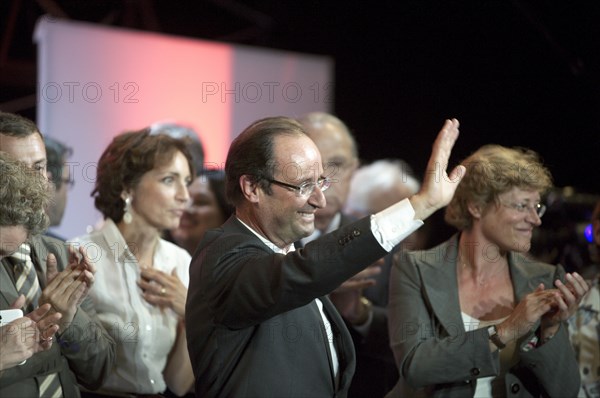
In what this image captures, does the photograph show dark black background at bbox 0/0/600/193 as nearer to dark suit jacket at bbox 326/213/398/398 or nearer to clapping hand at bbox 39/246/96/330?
dark suit jacket at bbox 326/213/398/398

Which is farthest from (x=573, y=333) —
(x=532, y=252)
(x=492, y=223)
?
(x=532, y=252)

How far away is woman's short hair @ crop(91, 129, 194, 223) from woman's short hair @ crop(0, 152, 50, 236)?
0.88 metres

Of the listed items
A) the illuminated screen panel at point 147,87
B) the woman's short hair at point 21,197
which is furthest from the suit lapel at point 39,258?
the illuminated screen panel at point 147,87

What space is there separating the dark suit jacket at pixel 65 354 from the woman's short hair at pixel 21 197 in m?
0.30

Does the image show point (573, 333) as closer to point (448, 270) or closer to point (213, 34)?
point (448, 270)

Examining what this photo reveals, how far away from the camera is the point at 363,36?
597cm

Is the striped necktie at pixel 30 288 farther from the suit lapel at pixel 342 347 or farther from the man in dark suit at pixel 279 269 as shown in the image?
the suit lapel at pixel 342 347

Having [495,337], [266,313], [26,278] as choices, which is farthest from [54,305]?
[495,337]

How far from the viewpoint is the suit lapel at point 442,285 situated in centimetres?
272

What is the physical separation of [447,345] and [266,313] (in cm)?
98

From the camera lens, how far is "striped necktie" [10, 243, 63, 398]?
231 centimetres

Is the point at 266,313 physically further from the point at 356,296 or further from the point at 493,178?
the point at 356,296

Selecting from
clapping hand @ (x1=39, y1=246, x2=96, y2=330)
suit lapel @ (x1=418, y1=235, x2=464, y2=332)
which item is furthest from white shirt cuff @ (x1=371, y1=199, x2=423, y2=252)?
suit lapel @ (x1=418, y1=235, x2=464, y2=332)

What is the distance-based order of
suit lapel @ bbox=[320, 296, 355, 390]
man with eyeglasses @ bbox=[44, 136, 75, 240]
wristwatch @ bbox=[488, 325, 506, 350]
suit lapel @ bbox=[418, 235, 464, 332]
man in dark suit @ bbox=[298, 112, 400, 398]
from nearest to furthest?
1. suit lapel @ bbox=[320, 296, 355, 390]
2. wristwatch @ bbox=[488, 325, 506, 350]
3. suit lapel @ bbox=[418, 235, 464, 332]
4. man in dark suit @ bbox=[298, 112, 400, 398]
5. man with eyeglasses @ bbox=[44, 136, 75, 240]
